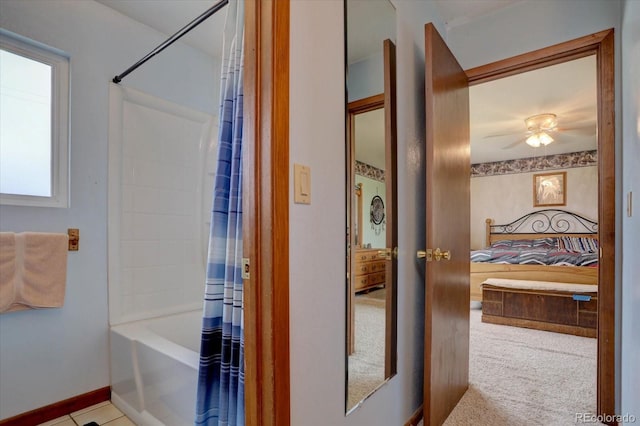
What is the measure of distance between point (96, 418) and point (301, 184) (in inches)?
78.0

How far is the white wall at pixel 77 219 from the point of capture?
5.66ft

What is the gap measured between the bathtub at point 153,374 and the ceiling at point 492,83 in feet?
5.21

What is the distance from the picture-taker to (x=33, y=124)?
1871 millimetres

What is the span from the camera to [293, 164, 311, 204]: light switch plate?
3.20 ft

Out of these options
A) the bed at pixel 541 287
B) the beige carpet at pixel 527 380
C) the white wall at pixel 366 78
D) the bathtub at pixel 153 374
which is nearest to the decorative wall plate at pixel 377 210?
the white wall at pixel 366 78

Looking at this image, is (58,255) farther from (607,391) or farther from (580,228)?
(580,228)

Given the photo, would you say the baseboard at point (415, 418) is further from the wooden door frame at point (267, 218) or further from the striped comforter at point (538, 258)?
the striped comforter at point (538, 258)

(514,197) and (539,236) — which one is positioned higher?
(514,197)

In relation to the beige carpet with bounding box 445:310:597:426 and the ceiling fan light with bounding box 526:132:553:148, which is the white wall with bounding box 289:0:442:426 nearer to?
the beige carpet with bounding box 445:310:597:426

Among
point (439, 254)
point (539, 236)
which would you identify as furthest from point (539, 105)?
point (439, 254)

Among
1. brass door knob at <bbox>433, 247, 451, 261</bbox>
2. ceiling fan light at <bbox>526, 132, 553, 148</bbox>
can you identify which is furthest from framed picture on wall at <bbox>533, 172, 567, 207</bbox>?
brass door knob at <bbox>433, 247, 451, 261</bbox>

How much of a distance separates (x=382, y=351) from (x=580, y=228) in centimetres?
614

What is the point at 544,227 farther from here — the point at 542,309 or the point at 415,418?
the point at 415,418

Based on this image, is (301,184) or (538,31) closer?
(301,184)
